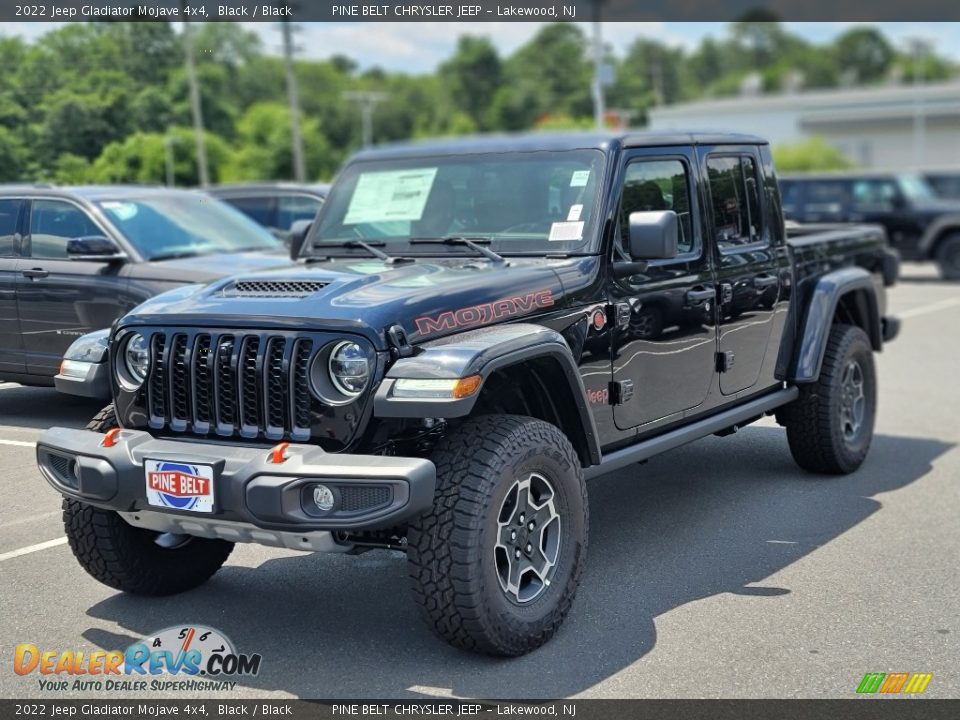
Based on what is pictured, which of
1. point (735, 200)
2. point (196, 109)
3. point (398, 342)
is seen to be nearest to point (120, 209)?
point (196, 109)

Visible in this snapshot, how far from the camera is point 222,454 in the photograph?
13.9 ft

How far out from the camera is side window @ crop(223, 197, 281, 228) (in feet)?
41.7

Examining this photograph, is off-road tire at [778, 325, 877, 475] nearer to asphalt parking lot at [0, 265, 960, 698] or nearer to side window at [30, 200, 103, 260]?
asphalt parking lot at [0, 265, 960, 698]

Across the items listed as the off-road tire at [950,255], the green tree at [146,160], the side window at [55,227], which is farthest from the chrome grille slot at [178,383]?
the off-road tire at [950,255]

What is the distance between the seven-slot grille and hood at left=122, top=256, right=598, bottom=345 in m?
0.07

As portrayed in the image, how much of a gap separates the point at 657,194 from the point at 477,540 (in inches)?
93.2

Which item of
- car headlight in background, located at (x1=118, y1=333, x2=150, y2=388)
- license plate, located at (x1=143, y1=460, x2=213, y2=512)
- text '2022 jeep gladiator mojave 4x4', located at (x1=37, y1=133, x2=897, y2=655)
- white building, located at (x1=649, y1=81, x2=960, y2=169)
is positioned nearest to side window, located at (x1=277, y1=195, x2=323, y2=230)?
text '2022 jeep gladiator mojave 4x4', located at (x1=37, y1=133, x2=897, y2=655)

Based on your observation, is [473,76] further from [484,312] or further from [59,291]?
[484,312]

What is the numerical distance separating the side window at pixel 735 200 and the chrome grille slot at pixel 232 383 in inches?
108

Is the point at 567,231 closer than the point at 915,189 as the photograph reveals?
Yes

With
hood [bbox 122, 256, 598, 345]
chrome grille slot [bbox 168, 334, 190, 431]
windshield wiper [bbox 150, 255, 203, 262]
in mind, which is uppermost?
hood [bbox 122, 256, 598, 345]

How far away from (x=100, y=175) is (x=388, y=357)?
25.3 ft

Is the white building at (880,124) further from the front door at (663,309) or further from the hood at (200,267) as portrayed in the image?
the front door at (663,309)

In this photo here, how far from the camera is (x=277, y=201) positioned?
1269 centimetres
